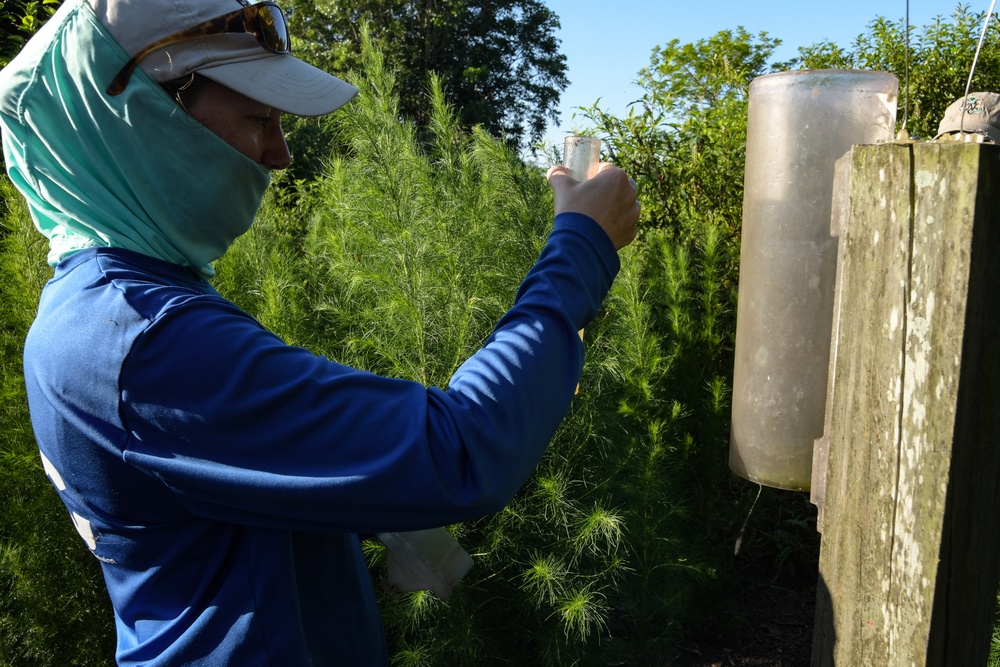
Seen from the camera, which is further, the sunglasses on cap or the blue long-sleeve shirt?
the sunglasses on cap

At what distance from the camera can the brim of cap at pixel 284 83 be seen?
4.25 feet

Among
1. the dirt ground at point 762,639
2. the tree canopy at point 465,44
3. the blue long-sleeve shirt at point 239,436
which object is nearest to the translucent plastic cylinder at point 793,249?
the blue long-sleeve shirt at point 239,436

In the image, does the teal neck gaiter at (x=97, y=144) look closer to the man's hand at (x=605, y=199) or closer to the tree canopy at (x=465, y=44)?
the man's hand at (x=605, y=199)

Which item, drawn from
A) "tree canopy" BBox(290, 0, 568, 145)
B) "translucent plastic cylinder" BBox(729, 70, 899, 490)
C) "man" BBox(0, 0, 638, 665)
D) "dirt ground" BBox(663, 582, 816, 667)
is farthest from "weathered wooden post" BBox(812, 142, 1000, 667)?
"tree canopy" BBox(290, 0, 568, 145)

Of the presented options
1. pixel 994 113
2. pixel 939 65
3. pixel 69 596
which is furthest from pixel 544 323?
pixel 939 65

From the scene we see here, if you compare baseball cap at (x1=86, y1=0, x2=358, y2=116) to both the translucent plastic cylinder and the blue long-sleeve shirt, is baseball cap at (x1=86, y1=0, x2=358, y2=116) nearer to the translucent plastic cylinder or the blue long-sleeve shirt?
the blue long-sleeve shirt

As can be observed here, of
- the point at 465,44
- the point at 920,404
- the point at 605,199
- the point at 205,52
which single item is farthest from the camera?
the point at 465,44

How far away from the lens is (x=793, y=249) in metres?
2.00

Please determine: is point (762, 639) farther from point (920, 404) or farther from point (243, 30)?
point (243, 30)

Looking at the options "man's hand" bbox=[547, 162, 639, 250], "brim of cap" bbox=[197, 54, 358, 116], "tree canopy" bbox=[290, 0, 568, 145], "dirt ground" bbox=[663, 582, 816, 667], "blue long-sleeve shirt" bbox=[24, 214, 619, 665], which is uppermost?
"tree canopy" bbox=[290, 0, 568, 145]

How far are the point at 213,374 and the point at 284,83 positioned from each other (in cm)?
53

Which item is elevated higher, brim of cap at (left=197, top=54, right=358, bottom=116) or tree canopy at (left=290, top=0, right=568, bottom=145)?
tree canopy at (left=290, top=0, right=568, bottom=145)

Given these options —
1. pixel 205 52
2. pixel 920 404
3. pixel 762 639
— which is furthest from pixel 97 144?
pixel 762 639

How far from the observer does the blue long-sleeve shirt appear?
108 centimetres
